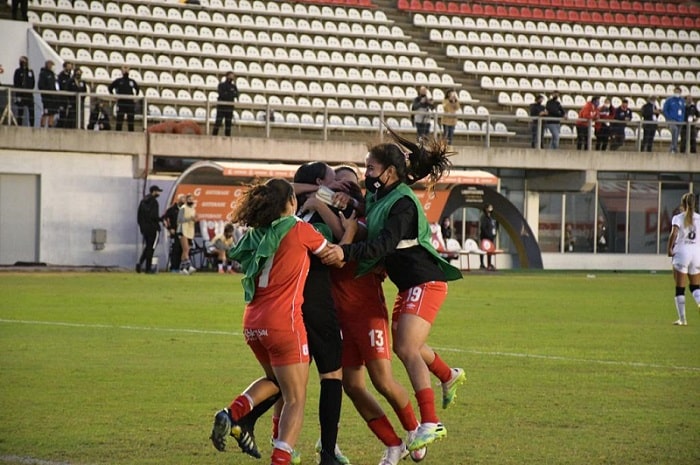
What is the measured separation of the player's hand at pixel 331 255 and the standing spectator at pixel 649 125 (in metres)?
32.6

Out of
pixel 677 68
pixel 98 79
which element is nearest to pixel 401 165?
pixel 98 79

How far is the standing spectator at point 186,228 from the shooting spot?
102 feet

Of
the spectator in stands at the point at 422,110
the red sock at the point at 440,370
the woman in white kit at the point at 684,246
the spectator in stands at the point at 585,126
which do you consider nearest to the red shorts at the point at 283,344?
the red sock at the point at 440,370

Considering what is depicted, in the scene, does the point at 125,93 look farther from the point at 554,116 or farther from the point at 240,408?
the point at 240,408

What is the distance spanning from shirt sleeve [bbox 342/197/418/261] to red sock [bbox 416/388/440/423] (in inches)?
35.8

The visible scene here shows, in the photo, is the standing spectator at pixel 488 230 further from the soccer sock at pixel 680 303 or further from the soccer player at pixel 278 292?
the soccer player at pixel 278 292

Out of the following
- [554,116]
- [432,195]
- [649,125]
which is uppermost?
[554,116]

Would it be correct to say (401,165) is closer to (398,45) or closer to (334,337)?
(334,337)

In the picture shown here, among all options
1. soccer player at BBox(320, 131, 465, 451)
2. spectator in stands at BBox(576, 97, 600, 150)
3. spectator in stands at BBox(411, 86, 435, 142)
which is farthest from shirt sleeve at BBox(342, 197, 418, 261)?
spectator in stands at BBox(576, 97, 600, 150)

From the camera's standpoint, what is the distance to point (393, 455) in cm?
770

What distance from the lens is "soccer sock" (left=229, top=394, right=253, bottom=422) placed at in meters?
7.40

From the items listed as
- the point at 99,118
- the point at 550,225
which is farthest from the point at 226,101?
the point at 550,225

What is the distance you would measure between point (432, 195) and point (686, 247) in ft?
41.6

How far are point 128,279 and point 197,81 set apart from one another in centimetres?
1080
